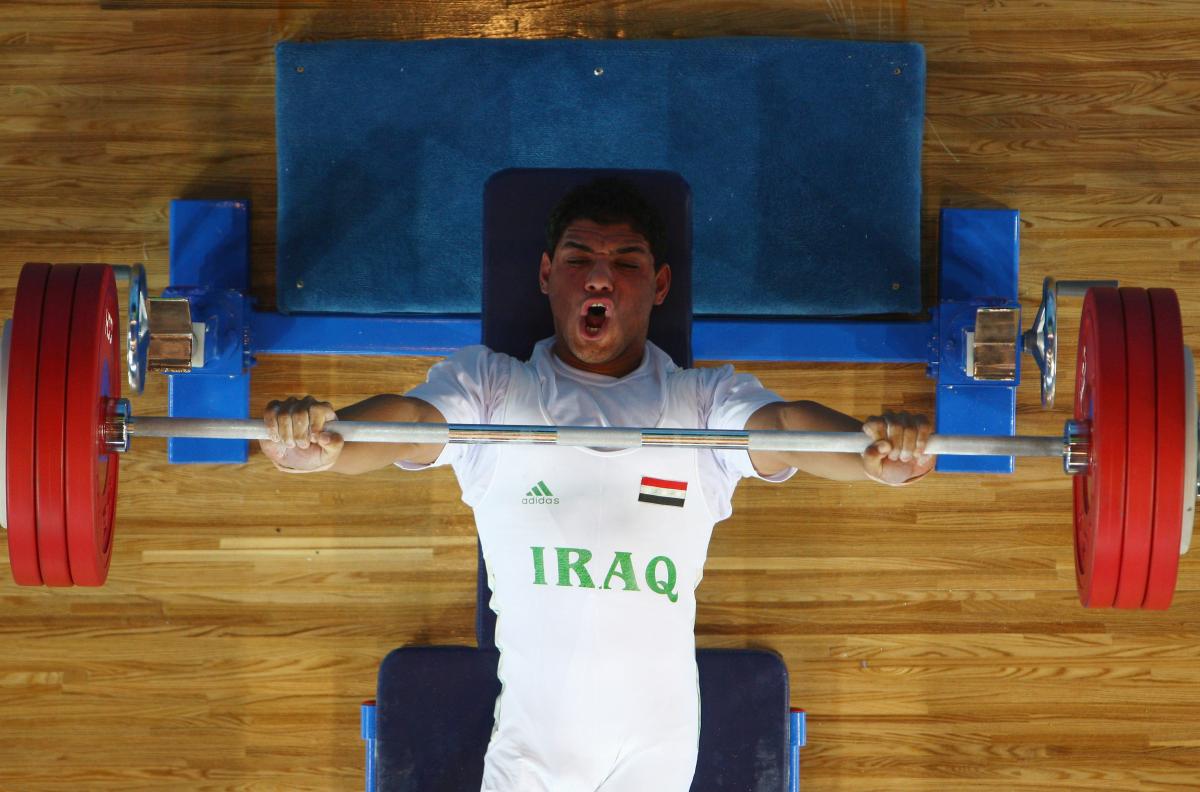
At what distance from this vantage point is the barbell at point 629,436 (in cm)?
170

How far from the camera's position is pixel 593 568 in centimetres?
204

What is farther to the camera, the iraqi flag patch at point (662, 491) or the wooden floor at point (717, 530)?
the wooden floor at point (717, 530)

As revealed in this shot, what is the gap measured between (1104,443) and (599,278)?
92cm

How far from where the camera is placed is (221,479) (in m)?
2.80

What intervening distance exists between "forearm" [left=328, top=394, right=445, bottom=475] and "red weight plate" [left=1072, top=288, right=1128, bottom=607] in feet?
3.48

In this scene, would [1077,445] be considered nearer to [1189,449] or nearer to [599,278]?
[1189,449]

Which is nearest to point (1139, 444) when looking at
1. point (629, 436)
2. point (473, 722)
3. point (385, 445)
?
point (629, 436)

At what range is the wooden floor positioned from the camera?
2756 millimetres

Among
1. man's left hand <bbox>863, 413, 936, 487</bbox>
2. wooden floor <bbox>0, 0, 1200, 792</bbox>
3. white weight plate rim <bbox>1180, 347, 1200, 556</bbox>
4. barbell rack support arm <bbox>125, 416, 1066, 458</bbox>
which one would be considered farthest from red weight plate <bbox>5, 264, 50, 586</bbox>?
white weight plate rim <bbox>1180, 347, 1200, 556</bbox>

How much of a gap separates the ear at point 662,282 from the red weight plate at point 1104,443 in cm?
79

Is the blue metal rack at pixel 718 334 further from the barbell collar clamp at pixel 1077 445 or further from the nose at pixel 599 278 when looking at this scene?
the barbell collar clamp at pixel 1077 445

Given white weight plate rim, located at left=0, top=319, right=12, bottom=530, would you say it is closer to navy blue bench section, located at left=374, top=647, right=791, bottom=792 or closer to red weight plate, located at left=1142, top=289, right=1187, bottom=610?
navy blue bench section, located at left=374, top=647, right=791, bottom=792

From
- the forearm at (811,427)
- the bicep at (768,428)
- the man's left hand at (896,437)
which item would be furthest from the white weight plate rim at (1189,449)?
the bicep at (768,428)

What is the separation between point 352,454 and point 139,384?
1.81 feet
